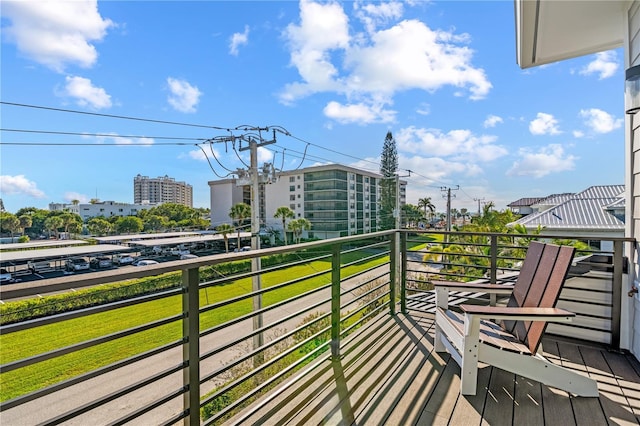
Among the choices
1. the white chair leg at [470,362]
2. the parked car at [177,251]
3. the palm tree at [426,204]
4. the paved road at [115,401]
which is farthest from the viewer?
the palm tree at [426,204]

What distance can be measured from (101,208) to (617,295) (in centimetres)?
7009

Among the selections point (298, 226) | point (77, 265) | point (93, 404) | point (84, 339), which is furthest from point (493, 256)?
point (298, 226)

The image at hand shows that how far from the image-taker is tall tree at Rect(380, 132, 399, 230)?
37500 mm

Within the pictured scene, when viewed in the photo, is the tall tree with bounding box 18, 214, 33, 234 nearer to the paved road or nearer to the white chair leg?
the paved road

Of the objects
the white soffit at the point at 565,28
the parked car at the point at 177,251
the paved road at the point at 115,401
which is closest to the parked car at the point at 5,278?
the parked car at the point at 177,251

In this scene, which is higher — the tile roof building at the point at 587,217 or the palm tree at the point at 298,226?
the tile roof building at the point at 587,217

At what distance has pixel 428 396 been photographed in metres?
1.98

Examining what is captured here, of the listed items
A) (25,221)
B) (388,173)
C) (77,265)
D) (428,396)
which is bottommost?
(77,265)

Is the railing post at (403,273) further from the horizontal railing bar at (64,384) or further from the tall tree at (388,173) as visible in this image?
the tall tree at (388,173)

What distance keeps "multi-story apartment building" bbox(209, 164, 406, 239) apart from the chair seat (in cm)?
3445

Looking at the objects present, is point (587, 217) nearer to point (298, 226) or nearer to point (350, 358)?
point (350, 358)

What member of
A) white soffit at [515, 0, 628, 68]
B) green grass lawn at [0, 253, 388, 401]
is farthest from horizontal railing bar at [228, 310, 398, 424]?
green grass lawn at [0, 253, 388, 401]

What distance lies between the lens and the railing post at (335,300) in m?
2.35

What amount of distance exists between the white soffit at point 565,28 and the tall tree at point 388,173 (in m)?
32.9
